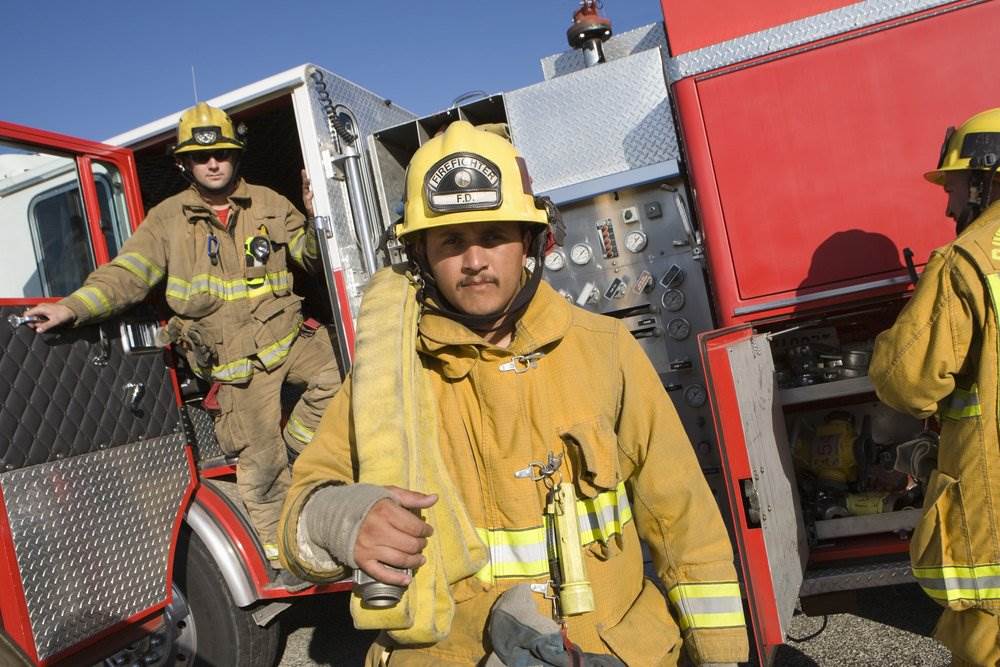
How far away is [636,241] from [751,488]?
162cm

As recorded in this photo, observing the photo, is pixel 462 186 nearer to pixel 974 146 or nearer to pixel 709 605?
pixel 709 605

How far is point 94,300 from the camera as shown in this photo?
3309 mm

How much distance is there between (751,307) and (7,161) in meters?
3.36

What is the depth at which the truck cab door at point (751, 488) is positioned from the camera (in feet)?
8.61

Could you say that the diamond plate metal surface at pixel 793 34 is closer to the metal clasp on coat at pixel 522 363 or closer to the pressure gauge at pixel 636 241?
the pressure gauge at pixel 636 241

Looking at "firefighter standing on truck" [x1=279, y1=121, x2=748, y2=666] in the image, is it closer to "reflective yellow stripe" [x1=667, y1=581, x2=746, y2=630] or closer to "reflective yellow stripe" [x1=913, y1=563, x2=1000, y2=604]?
"reflective yellow stripe" [x1=667, y1=581, x2=746, y2=630]

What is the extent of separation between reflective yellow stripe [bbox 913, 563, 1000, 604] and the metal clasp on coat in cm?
140

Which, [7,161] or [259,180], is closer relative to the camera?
[7,161]

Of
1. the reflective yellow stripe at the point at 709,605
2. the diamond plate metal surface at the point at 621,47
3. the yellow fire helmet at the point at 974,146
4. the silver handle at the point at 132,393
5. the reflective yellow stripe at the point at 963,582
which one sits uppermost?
the diamond plate metal surface at the point at 621,47

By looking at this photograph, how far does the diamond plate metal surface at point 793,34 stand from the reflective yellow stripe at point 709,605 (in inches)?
94.8

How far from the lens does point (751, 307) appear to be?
339cm

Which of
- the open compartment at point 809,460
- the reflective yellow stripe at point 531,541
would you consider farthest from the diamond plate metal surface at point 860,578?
the reflective yellow stripe at point 531,541

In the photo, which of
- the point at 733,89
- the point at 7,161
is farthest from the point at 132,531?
the point at 733,89

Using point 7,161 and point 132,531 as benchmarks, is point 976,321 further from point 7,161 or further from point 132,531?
point 7,161
